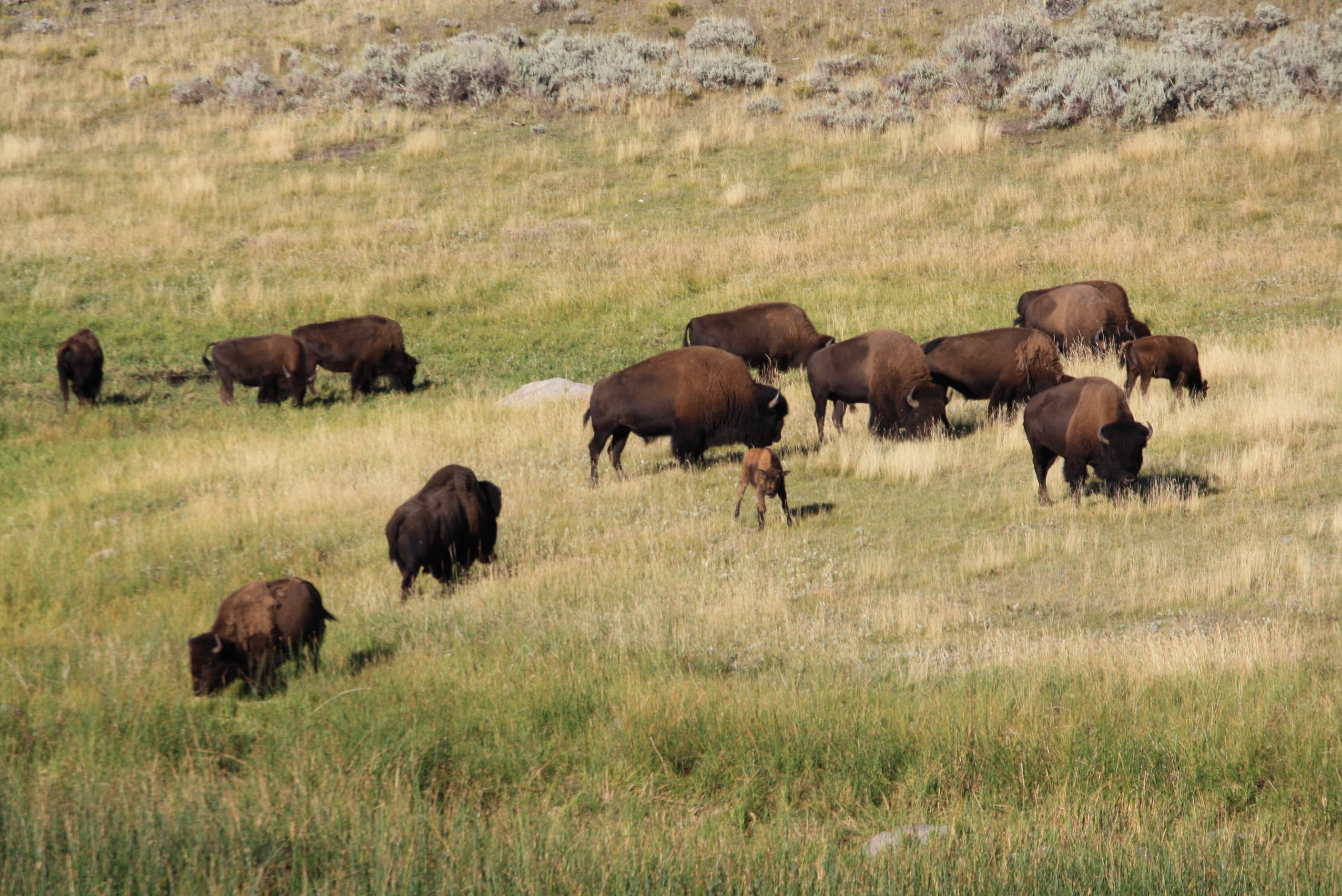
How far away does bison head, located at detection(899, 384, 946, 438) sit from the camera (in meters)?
14.4

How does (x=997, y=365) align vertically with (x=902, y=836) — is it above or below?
above

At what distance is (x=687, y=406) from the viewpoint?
13227mm

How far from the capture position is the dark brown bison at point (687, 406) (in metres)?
13.3

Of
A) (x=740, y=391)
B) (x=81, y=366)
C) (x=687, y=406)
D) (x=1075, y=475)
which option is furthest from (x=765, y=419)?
(x=81, y=366)

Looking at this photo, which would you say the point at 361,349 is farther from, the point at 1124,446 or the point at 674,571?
the point at 1124,446

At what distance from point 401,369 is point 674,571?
1014 centimetres

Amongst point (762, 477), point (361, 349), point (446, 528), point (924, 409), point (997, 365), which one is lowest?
point (924, 409)

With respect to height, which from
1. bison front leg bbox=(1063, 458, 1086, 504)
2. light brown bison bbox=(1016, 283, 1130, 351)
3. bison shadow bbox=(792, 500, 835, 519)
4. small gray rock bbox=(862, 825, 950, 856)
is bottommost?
bison shadow bbox=(792, 500, 835, 519)

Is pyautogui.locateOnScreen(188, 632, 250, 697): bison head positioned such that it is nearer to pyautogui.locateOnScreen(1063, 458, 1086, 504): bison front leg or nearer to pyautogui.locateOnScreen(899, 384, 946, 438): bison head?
pyautogui.locateOnScreen(1063, 458, 1086, 504): bison front leg

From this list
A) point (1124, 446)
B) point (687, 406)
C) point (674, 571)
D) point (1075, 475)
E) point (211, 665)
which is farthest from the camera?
point (687, 406)

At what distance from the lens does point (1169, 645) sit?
7180 mm

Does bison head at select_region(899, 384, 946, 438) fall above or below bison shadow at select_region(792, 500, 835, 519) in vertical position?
above

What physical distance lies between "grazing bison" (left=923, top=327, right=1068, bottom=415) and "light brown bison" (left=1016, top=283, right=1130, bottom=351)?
110 inches

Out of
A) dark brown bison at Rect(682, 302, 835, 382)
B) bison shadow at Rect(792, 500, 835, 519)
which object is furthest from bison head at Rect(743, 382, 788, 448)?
dark brown bison at Rect(682, 302, 835, 382)
